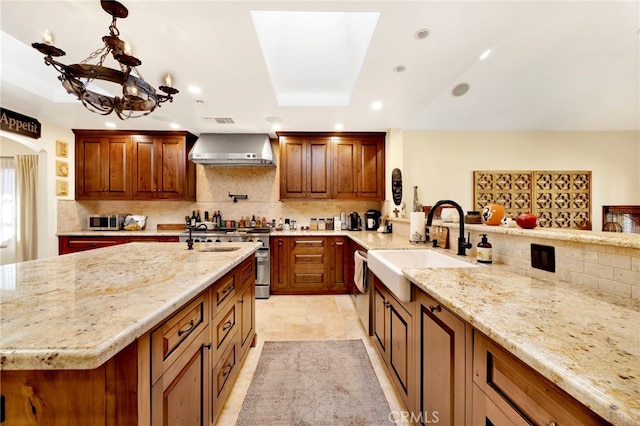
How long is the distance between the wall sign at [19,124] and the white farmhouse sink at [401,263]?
453cm

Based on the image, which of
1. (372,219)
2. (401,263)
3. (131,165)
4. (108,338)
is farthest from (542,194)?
(131,165)

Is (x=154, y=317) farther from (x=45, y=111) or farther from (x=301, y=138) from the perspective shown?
(x=45, y=111)

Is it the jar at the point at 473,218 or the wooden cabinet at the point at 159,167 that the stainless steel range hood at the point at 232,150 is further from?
the jar at the point at 473,218

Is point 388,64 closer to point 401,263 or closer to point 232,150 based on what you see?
point 401,263

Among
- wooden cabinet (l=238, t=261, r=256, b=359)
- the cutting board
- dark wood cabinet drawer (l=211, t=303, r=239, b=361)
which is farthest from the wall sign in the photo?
dark wood cabinet drawer (l=211, t=303, r=239, b=361)

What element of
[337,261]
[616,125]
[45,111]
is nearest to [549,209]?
[616,125]

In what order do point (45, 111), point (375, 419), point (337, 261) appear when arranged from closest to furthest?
point (375, 419) < point (45, 111) < point (337, 261)

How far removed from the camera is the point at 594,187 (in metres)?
4.22

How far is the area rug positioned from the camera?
154cm

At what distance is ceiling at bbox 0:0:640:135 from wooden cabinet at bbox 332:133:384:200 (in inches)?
10.1

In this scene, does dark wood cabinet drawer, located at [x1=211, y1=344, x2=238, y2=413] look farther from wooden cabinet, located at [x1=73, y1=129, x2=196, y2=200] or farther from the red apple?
wooden cabinet, located at [x1=73, y1=129, x2=196, y2=200]

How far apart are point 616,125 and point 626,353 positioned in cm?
579

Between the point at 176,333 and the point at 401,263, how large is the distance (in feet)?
5.45

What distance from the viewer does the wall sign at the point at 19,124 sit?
9.95 ft
